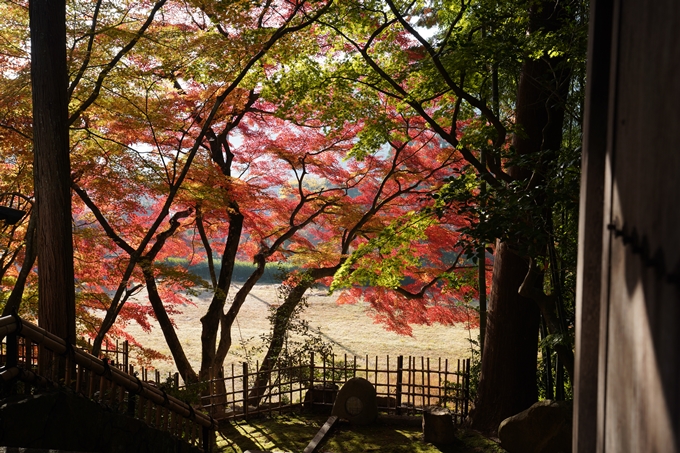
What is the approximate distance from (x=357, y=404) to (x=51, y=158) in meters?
5.60

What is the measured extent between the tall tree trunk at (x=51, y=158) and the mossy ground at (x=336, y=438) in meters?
3.20

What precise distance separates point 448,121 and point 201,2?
4117 millimetres

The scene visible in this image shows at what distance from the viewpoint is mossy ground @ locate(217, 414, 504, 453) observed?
7728mm

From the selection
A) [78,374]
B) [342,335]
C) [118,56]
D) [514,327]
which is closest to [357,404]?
[514,327]

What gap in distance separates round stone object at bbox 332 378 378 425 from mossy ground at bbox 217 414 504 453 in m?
0.13

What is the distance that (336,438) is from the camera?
823cm

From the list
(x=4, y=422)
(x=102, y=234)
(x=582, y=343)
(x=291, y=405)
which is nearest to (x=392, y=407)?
(x=291, y=405)

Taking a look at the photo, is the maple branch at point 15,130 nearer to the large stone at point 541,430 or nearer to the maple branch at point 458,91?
the maple branch at point 458,91

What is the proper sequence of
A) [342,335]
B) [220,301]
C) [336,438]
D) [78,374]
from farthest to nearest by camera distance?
[342,335], [220,301], [336,438], [78,374]

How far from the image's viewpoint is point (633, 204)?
104 centimetres

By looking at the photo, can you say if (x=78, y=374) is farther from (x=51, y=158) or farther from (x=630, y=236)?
(x=630, y=236)

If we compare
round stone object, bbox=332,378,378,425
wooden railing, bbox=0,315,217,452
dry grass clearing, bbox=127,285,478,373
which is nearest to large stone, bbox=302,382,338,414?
round stone object, bbox=332,378,378,425

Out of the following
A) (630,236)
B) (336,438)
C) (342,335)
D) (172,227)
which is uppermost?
(172,227)

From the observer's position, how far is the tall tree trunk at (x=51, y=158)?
5.89 meters
